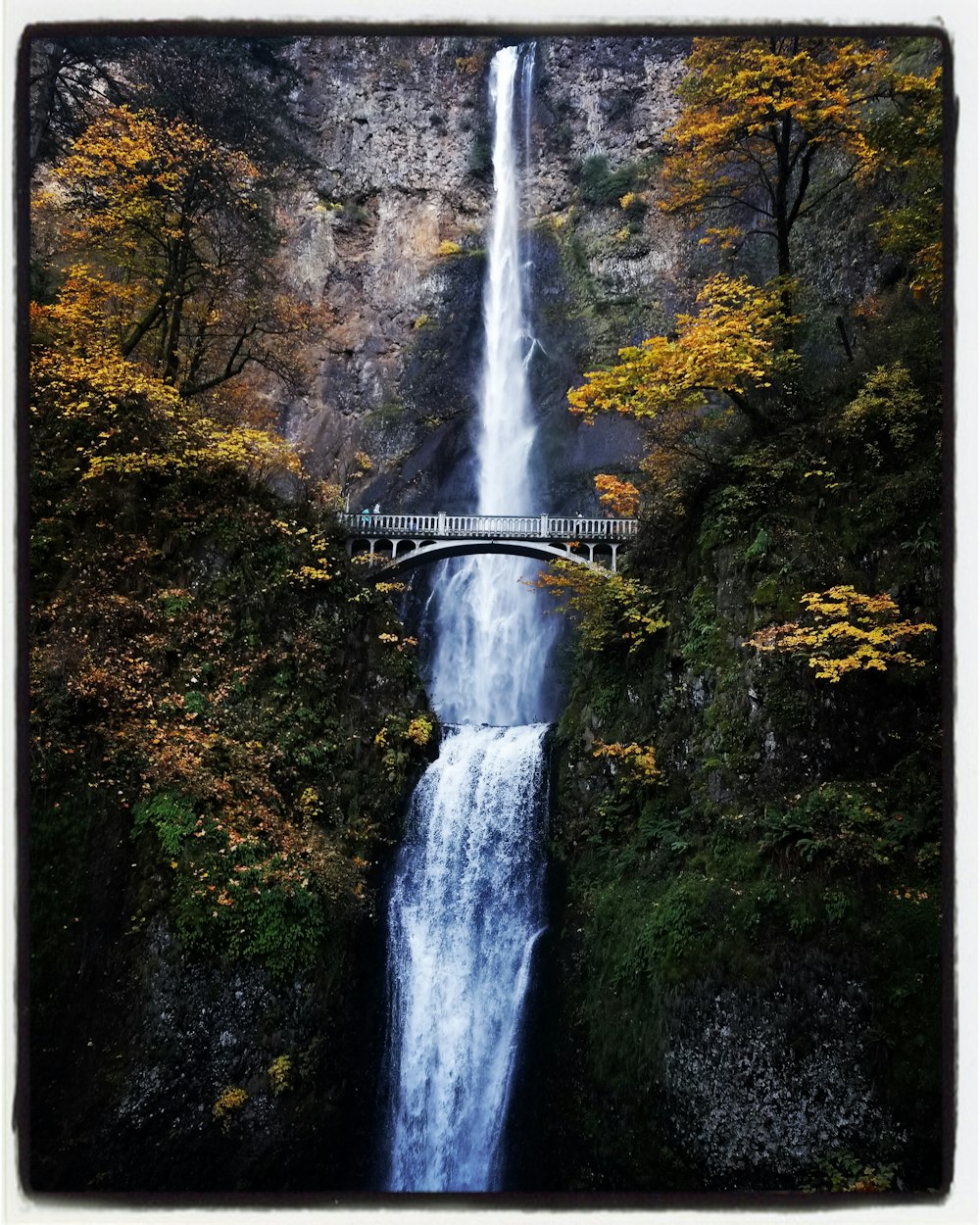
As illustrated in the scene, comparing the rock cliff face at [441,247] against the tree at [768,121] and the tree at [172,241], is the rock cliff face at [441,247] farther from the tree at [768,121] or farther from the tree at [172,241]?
the tree at [768,121]

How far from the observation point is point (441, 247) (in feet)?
76.1

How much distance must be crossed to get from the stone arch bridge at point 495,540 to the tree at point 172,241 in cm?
301

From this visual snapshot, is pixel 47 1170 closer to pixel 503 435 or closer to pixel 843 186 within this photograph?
pixel 843 186

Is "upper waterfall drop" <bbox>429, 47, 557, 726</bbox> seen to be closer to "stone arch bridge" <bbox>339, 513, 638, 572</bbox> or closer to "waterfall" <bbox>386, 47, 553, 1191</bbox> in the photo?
"stone arch bridge" <bbox>339, 513, 638, 572</bbox>

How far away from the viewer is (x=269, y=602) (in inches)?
368

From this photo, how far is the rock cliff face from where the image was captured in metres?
20.5

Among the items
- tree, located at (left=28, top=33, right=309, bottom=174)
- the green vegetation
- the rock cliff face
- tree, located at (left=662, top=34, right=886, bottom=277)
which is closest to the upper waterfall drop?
the rock cliff face

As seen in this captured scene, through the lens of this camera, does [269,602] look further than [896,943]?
Yes

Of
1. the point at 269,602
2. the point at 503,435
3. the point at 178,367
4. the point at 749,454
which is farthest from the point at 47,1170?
the point at 503,435

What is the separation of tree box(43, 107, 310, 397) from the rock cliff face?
9.49 m

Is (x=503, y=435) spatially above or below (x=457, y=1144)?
above

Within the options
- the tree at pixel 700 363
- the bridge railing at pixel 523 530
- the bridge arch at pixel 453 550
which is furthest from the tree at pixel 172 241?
the tree at pixel 700 363

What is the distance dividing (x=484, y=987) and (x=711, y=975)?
3.13 metres

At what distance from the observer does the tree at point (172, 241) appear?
694 cm
